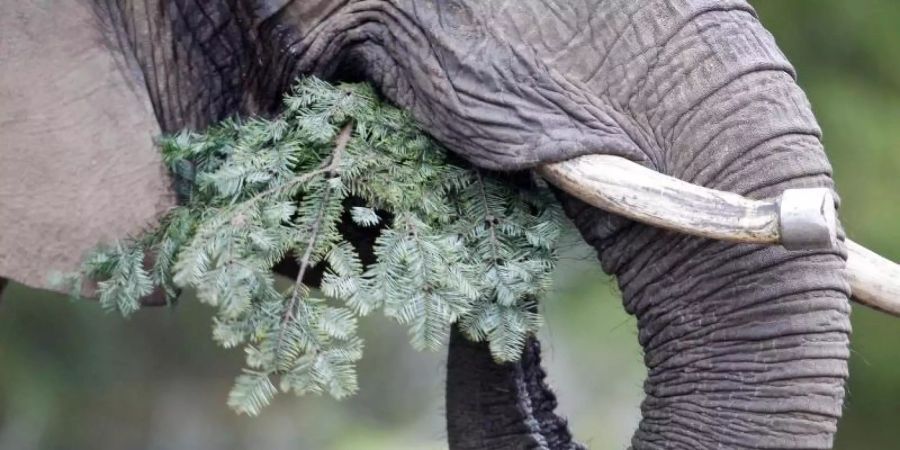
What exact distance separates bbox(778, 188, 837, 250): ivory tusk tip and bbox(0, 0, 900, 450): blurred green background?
3.04 m

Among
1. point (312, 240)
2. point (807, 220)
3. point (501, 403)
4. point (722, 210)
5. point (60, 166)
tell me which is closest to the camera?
point (807, 220)

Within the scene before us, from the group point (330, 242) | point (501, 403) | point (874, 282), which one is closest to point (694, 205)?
point (874, 282)

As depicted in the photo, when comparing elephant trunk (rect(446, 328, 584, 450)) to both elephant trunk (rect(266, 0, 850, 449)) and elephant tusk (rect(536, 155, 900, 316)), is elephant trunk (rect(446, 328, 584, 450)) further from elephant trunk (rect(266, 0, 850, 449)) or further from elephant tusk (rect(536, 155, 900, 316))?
elephant tusk (rect(536, 155, 900, 316))

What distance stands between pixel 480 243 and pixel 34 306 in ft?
13.0

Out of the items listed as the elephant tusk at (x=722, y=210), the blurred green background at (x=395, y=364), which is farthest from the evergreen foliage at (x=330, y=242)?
the blurred green background at (x=395, y=364)

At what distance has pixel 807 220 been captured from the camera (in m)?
1.74

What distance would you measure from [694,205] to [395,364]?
4.12 m

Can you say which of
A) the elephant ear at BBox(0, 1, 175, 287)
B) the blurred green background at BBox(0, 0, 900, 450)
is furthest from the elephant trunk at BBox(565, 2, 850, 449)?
the blurred green background at BBox(0, 0, 900, 450)

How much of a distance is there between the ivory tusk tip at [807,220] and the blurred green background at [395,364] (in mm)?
3041

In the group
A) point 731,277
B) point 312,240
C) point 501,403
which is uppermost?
point 731,277

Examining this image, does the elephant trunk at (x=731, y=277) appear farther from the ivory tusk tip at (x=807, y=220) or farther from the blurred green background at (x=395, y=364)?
the blurred green background at (x=395, y=364)

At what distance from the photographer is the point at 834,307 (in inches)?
74.5

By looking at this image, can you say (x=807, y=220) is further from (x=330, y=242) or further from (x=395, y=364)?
(x=395, y=364)

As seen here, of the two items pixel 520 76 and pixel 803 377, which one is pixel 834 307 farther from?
pixel 520 76
